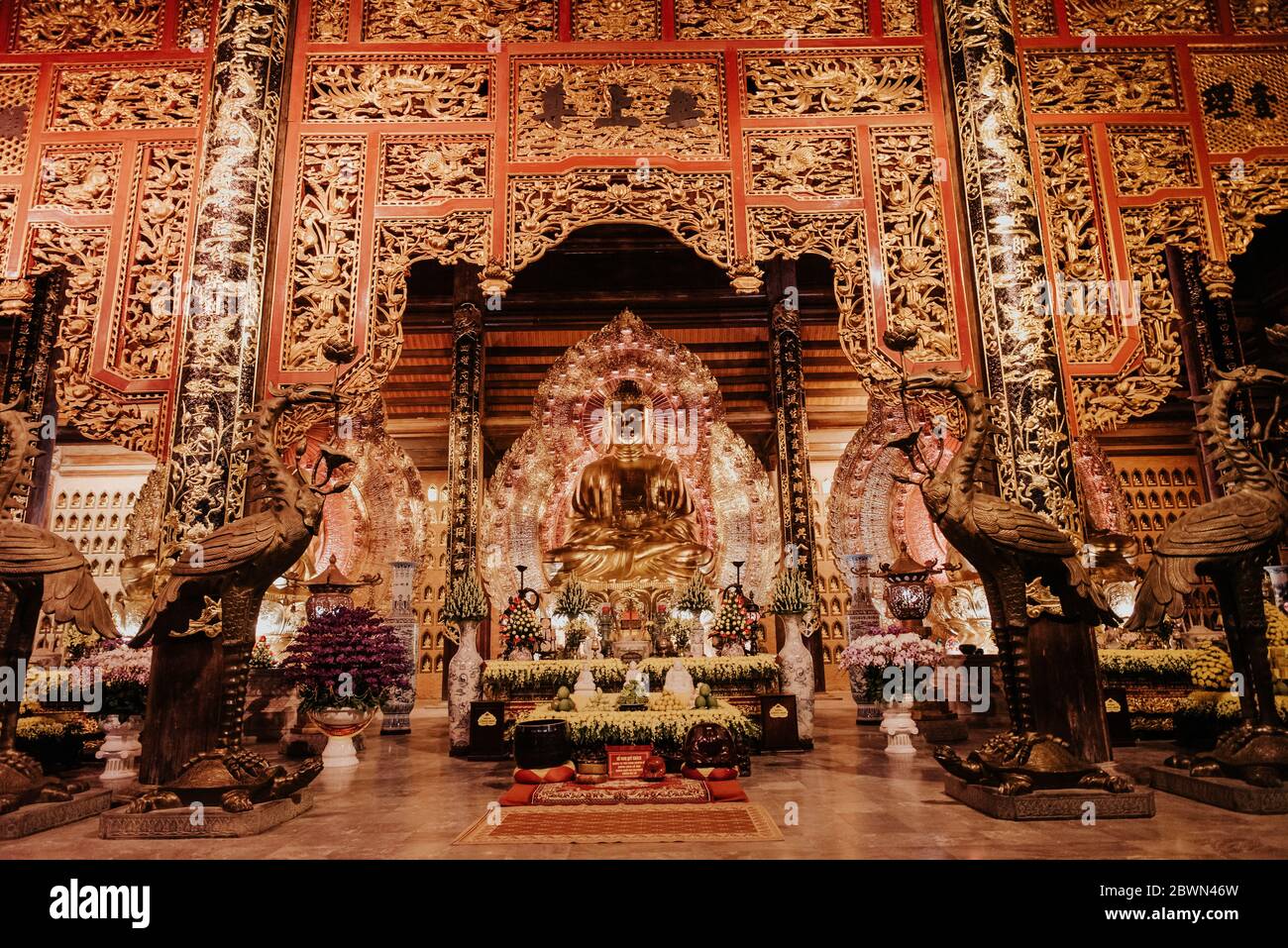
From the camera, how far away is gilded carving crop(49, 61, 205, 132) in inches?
210

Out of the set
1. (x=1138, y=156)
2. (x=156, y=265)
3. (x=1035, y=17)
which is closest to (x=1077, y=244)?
(x=1138, y=156)

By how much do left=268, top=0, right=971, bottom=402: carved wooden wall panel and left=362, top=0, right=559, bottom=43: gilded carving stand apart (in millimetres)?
15

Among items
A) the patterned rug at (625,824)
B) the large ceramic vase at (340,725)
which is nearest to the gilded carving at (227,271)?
the large ceramic vase at (340,725)

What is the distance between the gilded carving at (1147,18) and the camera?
5.54 m

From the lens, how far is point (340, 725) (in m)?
6.22

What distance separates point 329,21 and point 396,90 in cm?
82

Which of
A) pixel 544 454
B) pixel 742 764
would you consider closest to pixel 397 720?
pixel 544 454

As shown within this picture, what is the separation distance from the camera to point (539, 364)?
43.7 feet

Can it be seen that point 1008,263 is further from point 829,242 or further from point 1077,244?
point 829,242

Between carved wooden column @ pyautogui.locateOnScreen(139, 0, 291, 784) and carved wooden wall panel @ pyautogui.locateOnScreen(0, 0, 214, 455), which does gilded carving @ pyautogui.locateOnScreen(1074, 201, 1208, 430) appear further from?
carved wooden wall panel @ pyautogui.locateOnScreen(0, 0, 214, 455)

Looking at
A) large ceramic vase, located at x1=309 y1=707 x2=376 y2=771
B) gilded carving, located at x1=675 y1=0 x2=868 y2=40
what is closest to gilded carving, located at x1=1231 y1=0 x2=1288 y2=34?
gilded carving, located at x1=675 y1=0 x2=868 y2=40

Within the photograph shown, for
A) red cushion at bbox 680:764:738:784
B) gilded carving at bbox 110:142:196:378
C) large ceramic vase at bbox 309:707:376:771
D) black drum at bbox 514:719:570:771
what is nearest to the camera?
red cushion at bbox 680:764:738:784

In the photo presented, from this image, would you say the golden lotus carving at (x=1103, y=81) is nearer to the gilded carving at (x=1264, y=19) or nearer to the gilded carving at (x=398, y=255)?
the gilded carving at (x=1264, y=19)
